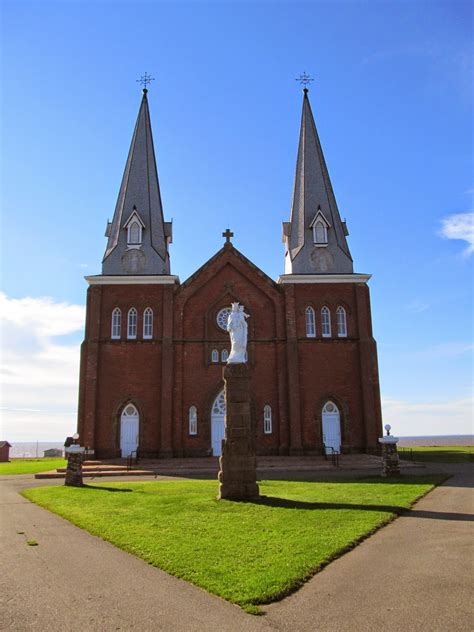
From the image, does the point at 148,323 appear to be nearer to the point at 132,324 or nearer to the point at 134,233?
the point at 132,324

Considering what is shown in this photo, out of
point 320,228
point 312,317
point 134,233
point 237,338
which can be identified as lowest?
point 237,338

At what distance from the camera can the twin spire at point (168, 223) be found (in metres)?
33.1

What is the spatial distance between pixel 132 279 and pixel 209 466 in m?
12.4

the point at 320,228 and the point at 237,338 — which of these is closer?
the point at 237,338

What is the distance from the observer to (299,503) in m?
12.5

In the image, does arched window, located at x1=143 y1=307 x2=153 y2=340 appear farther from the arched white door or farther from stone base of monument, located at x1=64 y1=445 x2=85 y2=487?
stone base of monument, located at x1=64 y1=445 x2=85 y2=487

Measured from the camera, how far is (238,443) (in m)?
13.9

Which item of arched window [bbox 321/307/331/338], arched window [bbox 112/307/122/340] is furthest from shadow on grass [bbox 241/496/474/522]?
arched window [bbox 112/307/122/340]

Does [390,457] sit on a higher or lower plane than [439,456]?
higher

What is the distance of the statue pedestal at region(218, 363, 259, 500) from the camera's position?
1346 cm

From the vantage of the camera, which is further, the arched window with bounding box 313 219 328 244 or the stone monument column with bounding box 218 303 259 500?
the arched window with bounding box 313 219 328 244

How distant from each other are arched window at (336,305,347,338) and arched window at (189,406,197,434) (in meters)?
9.53

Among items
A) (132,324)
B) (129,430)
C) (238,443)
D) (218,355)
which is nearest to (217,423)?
(218,355)

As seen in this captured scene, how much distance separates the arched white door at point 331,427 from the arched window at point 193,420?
7298 mm
